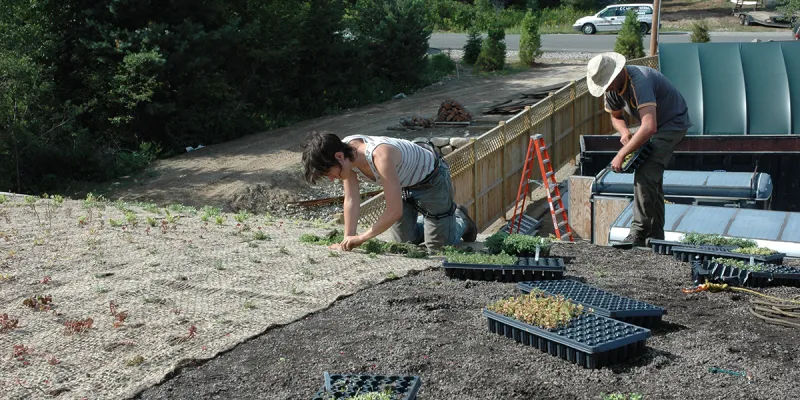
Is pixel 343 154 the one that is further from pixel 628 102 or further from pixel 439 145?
pixel 439 145

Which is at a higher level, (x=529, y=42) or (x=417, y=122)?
(x=529, y=42)

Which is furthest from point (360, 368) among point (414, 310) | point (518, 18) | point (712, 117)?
point (518, 18)

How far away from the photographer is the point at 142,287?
5.87 m

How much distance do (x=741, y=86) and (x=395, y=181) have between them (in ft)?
36.2

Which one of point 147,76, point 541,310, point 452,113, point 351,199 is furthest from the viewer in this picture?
point 452,113

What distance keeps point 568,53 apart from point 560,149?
18.5 metres

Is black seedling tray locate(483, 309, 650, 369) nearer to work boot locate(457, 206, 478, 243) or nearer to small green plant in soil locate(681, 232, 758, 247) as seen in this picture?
small green plant in soil locate(681, 232, 758, 247)

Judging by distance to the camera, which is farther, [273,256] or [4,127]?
[4,127]

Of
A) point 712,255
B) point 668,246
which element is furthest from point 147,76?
point 712,255

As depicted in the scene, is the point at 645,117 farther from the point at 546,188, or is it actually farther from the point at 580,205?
the point at 546,188

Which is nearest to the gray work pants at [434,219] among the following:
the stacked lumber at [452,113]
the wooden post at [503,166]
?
the wooden post at [503,166]

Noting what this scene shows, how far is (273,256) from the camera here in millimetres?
6832

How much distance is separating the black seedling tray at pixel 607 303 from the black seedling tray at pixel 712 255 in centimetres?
162

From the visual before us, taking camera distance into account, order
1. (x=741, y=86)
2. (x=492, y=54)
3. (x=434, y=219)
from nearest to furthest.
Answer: (x=434, y=219) → (x=741, y=86) → (x=492, y=54)
